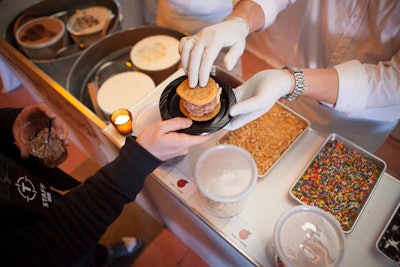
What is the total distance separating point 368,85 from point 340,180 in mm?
346

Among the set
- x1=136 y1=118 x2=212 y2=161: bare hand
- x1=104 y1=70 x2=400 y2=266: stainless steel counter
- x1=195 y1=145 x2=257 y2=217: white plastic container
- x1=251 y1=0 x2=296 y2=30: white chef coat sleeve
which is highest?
x1=251 y1=0 x2=296 y2=30: white chef coat sleeve

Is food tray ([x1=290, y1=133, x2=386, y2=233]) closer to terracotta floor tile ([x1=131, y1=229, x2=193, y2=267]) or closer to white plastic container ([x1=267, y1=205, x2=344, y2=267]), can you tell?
white plastic container ([x1=267, y1=205, x2=344, y2=267])

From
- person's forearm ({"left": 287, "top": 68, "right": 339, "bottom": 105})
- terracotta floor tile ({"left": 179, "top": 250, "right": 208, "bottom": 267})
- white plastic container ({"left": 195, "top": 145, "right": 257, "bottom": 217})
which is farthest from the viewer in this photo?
terracotta floor tile ({"left": 179, "top": 250, "right": 208, "bottom": 267})

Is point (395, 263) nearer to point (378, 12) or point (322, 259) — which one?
point (322, 259)

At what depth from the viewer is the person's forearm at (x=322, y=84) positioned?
934 mm

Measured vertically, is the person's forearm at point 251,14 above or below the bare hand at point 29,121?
above

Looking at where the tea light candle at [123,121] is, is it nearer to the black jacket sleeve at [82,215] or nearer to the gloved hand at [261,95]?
the black jacket sleeve at [82,215]

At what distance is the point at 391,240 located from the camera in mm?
825

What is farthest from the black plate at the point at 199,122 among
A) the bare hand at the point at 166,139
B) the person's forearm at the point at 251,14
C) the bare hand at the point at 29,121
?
the bare hand at the point at 29,121

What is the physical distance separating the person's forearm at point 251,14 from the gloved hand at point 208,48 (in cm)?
9

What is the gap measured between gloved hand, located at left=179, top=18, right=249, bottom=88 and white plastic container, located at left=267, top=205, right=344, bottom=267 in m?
0.52

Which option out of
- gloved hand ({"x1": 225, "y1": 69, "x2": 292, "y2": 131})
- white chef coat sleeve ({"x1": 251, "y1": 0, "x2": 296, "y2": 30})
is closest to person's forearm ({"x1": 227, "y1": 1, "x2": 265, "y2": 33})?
white chef coat sleeve ({"x1": 251, "y1": 0, "x2": 296, "y2": 30})

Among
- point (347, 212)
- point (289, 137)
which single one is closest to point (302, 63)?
point (289, 137)

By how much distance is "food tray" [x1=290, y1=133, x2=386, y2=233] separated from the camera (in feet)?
2.95
